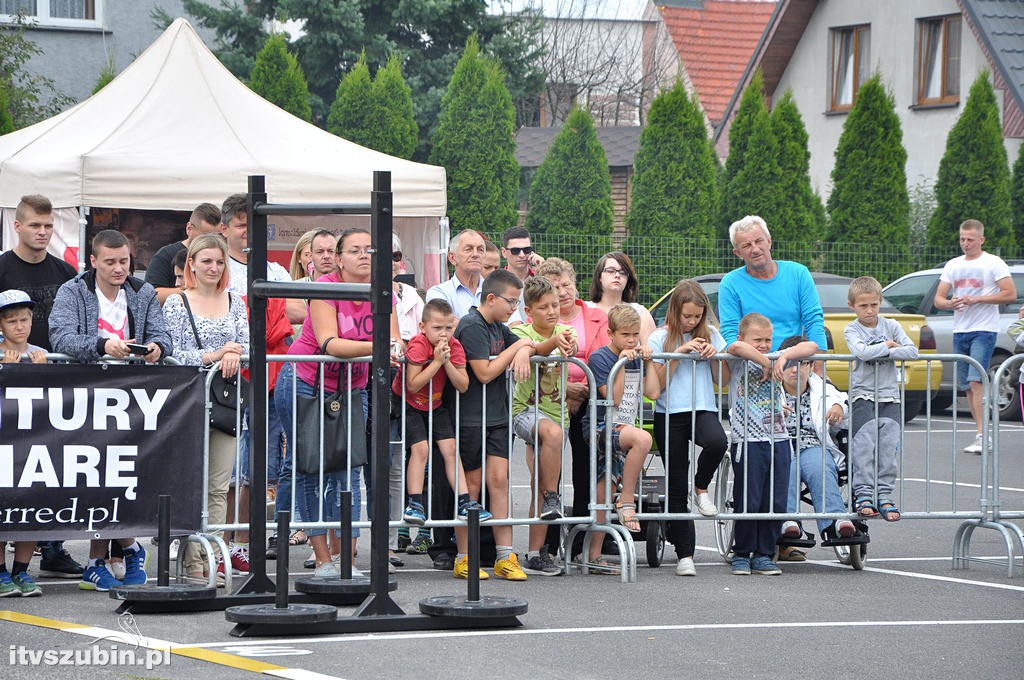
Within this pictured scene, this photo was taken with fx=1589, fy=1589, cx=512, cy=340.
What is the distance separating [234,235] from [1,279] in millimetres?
1362

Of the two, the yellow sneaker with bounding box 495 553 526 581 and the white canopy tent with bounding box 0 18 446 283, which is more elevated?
the white canopy tent with bounding box 0 18 446 283

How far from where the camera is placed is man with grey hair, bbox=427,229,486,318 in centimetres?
984

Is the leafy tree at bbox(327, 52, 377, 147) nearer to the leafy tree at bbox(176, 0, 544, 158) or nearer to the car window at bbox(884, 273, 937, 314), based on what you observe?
the leafy tree at bbox(176, 0, 544, 158)

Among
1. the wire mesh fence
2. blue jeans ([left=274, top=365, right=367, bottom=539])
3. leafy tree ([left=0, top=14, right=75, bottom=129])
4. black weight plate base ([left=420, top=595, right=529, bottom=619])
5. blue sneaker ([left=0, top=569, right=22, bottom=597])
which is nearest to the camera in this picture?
black weight plate base ([left=420, top=595, right=529, bottom=619])

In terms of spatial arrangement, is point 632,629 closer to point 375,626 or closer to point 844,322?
point 375,626

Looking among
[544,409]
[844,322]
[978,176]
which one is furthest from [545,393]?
[978,176]

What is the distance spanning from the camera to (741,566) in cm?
912

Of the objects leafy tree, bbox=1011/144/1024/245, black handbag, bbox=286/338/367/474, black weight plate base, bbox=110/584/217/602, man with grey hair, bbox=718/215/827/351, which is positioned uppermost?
leafy tree, bbox=1011/144/1024/245

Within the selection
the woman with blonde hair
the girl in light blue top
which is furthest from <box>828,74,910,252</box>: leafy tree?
the woman with blonde hair

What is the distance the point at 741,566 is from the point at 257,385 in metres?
3.28

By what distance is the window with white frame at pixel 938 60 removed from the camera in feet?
104

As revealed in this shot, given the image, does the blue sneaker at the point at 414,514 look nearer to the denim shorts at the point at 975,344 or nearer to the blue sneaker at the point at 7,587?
the blue sneaker at the point at 7,587

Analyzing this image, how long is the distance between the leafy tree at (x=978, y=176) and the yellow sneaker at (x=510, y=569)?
1973 centimetres

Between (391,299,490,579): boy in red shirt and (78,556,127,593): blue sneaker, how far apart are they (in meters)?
1.58
